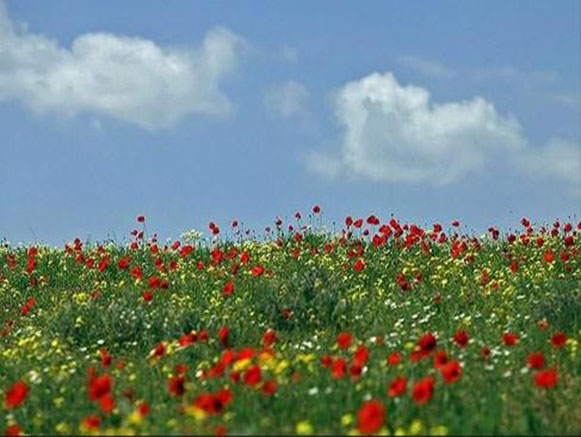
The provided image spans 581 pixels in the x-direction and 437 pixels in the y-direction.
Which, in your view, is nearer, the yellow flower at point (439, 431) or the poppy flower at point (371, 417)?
the poppy flower at point (371, 417)

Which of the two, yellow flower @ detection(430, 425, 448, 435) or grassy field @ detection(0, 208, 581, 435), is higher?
grassy field @ detection(0, 208, 581, 435)

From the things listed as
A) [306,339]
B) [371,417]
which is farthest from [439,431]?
[306,339]

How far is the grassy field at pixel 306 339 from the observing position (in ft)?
25.9

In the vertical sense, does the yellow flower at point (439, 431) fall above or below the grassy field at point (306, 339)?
below

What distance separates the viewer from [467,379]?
9094 mm

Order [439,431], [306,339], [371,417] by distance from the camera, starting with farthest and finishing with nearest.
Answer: [306,339], [439,431], [371,417]

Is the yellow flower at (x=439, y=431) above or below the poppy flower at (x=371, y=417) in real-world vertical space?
above

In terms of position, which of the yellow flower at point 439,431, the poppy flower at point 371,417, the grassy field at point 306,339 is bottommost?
the poppy flower at point 371,417

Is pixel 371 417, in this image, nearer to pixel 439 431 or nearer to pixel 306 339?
pixel 439 431

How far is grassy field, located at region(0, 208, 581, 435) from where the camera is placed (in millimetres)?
7895

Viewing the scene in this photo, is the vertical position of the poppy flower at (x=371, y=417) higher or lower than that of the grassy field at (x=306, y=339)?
lower

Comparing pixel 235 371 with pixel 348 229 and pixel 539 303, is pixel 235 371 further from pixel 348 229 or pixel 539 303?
pixel 348 229

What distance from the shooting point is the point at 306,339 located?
11555 mm

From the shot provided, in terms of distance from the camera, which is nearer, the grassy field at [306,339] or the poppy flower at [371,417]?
the poppy flower at [371,417]
